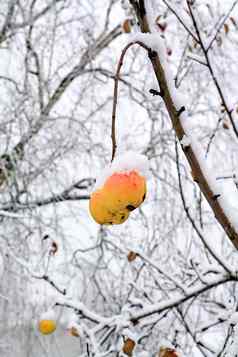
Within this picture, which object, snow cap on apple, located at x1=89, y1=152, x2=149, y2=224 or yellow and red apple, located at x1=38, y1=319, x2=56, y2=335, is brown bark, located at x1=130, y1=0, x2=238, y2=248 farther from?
yellow and red apple, located at x1=38, y1=319, x2=56, y2=335

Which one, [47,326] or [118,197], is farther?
[47,326]

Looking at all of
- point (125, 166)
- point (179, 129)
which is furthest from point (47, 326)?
point (179, 129)

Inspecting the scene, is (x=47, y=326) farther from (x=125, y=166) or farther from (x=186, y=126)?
(x=186, y=126)

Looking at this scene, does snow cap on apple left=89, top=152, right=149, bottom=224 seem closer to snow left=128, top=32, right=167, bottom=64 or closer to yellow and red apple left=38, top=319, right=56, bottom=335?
snow left=128, top=32, right=167, bottom=64

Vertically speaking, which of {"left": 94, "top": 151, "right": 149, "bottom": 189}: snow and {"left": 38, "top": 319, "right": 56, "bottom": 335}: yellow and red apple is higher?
{"left": 94, "top": 151, "right": 149, "bottom": 189}: snow

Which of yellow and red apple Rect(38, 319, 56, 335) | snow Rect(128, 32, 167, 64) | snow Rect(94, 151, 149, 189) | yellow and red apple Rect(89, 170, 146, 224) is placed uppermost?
snow Rect(128, 32, 167, 64)

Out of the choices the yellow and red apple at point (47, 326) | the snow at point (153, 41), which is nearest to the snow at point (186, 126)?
the snow at point (153, 41)

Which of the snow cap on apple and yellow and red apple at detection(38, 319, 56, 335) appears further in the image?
yellow and red apple at detection(38, 319, 56, 335)

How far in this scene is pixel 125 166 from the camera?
2.30 ft

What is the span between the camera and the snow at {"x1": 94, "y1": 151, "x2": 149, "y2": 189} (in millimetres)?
702

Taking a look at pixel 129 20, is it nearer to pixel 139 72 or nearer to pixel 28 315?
pixel 139 72

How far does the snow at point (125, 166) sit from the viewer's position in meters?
0.70

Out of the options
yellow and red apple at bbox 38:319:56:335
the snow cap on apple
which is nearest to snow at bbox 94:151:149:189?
the snow cap on apple

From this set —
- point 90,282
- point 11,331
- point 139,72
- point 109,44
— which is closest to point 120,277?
point 90,282
